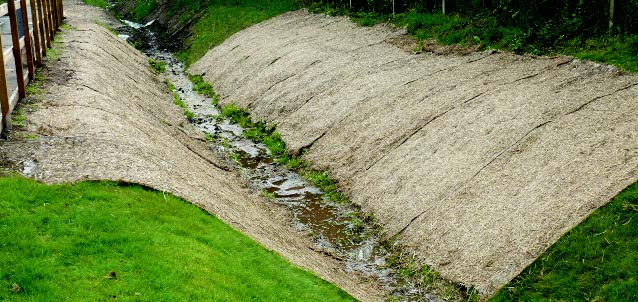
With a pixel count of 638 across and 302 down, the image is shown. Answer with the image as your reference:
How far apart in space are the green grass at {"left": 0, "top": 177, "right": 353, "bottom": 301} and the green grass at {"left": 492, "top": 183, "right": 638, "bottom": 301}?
404cm

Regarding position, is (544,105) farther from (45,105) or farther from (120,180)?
(45,105)

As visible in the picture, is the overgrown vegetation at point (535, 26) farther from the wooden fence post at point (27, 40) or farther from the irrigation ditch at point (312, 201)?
the wooden fence post at point (27, 40)

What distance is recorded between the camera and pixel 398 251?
1678cm

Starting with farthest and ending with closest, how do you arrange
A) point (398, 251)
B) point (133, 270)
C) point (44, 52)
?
1. point (44, 52)
2. point (398, 251)
3. point (133, 270)

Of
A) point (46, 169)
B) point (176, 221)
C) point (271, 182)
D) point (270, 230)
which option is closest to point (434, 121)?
point (271, 182)

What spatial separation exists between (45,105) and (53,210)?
7.85 metres

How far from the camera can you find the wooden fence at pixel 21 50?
653 inches

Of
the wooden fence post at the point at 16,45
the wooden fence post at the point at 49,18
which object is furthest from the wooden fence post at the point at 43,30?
the wooden fence post at the point at 16,45

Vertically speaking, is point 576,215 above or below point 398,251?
above

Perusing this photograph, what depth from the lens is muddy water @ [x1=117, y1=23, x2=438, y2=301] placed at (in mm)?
16484

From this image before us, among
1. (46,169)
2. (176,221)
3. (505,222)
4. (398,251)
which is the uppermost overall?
(46,169)

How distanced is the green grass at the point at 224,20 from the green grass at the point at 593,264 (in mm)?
31652

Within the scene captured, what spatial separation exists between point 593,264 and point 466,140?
23.6 feet

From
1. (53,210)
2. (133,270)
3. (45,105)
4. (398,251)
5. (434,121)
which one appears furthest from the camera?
(434,121)
